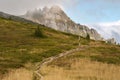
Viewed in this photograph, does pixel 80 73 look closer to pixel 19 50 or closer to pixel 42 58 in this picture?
pixel 42 58

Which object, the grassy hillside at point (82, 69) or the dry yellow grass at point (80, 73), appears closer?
the dry yellow grass at point (80, 73)

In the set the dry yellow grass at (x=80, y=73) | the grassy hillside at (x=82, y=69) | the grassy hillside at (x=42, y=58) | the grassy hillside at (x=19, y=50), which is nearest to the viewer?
the dry yellow grass at (x=80, y=73)

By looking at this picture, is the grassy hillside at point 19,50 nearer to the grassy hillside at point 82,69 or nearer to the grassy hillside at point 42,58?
the grassy hillside at point 42,58

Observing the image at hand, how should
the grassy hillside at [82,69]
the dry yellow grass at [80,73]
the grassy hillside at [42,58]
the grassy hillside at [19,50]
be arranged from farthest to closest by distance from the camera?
the grassy hillside at [19,50] < the grassy hillside at [42,58] < the grassy hillside at [82,69] < the dry yellow grass at [80,73]

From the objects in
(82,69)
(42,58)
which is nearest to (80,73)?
(82,69)

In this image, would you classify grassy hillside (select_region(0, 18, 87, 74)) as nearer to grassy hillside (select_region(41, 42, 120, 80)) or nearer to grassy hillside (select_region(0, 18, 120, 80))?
grassy hillside (select_region(0, 18, 120, 80))

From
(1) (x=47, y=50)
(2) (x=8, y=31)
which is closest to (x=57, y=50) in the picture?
(1) (x=47, y=50)

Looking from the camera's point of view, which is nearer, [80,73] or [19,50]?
[80,73]

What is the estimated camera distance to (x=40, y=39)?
9994 centimetres

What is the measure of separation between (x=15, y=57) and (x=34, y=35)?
4148cm

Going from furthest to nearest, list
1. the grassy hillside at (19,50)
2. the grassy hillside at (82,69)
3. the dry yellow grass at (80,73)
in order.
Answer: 1. the grassy hillside at (19,50)
2. the grassy hillside at (82,69)
3. the dry yellow grass at (80,73)

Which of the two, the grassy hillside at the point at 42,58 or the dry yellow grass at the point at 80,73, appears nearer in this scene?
the dry yellow grass at the point at 80,73

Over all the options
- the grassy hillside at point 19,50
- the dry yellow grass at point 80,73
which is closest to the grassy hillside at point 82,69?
the dry yellow grass at point 80,73

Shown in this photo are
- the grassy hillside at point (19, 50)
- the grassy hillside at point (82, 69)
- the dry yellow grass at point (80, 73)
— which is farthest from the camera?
the grassy hillside at point (19, 50)
